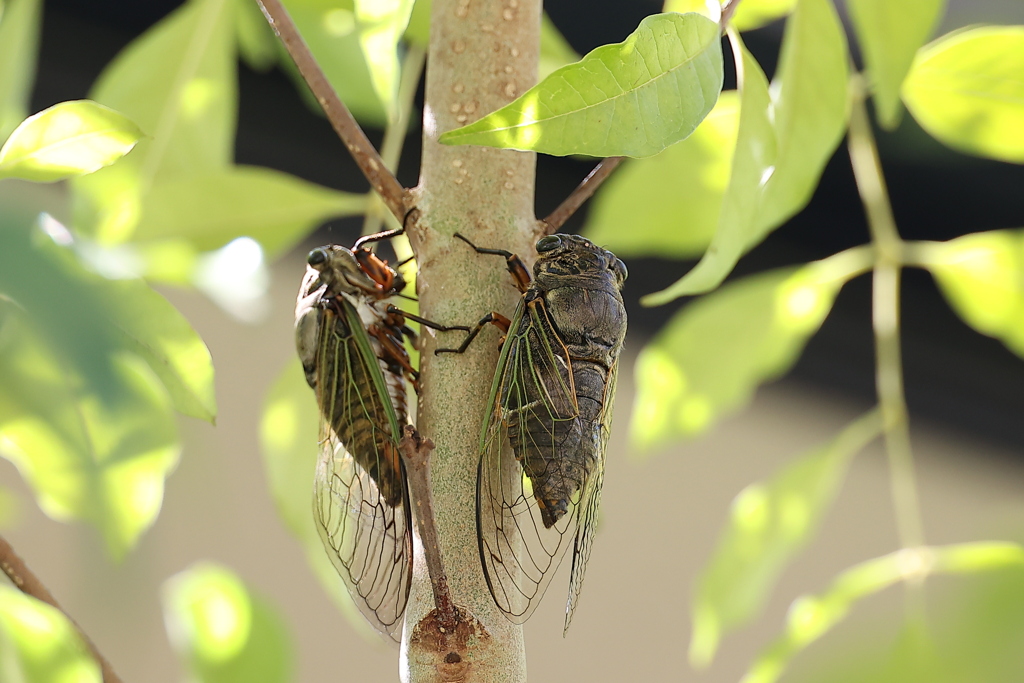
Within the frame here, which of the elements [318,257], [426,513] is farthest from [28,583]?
[318,257]

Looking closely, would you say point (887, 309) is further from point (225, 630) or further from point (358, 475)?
point (225, 630)

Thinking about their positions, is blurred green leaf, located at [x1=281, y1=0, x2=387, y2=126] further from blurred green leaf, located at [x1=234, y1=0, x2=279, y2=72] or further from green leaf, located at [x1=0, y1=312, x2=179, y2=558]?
green leaf, located at [x1=0, y1=312, x2=179, y2=558]

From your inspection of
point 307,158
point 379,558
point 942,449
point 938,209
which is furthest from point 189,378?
point 942,449

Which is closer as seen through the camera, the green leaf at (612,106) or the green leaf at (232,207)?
the green leaf at (612,106)

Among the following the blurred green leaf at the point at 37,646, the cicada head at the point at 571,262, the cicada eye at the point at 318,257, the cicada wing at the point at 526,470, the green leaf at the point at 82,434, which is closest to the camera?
the green leaf at the point at 82,434

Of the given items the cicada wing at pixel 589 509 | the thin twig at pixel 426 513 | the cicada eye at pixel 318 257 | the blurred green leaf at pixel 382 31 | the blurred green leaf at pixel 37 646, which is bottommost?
the blurred green leaf at pixel 37 646

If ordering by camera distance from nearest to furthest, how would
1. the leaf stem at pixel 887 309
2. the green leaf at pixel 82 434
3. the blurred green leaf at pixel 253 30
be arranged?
the green leaf at pixel 82 434 < the leaf stem at pixel 887 309 < the blurred green leaf at pixel 253 30

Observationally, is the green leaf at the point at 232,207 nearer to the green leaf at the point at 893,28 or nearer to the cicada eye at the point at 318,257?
the cicada eye at the point at 318,257

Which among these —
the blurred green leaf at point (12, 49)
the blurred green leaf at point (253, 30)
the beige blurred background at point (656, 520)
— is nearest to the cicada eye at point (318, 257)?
the blurred green leaf at point (12, 49)
